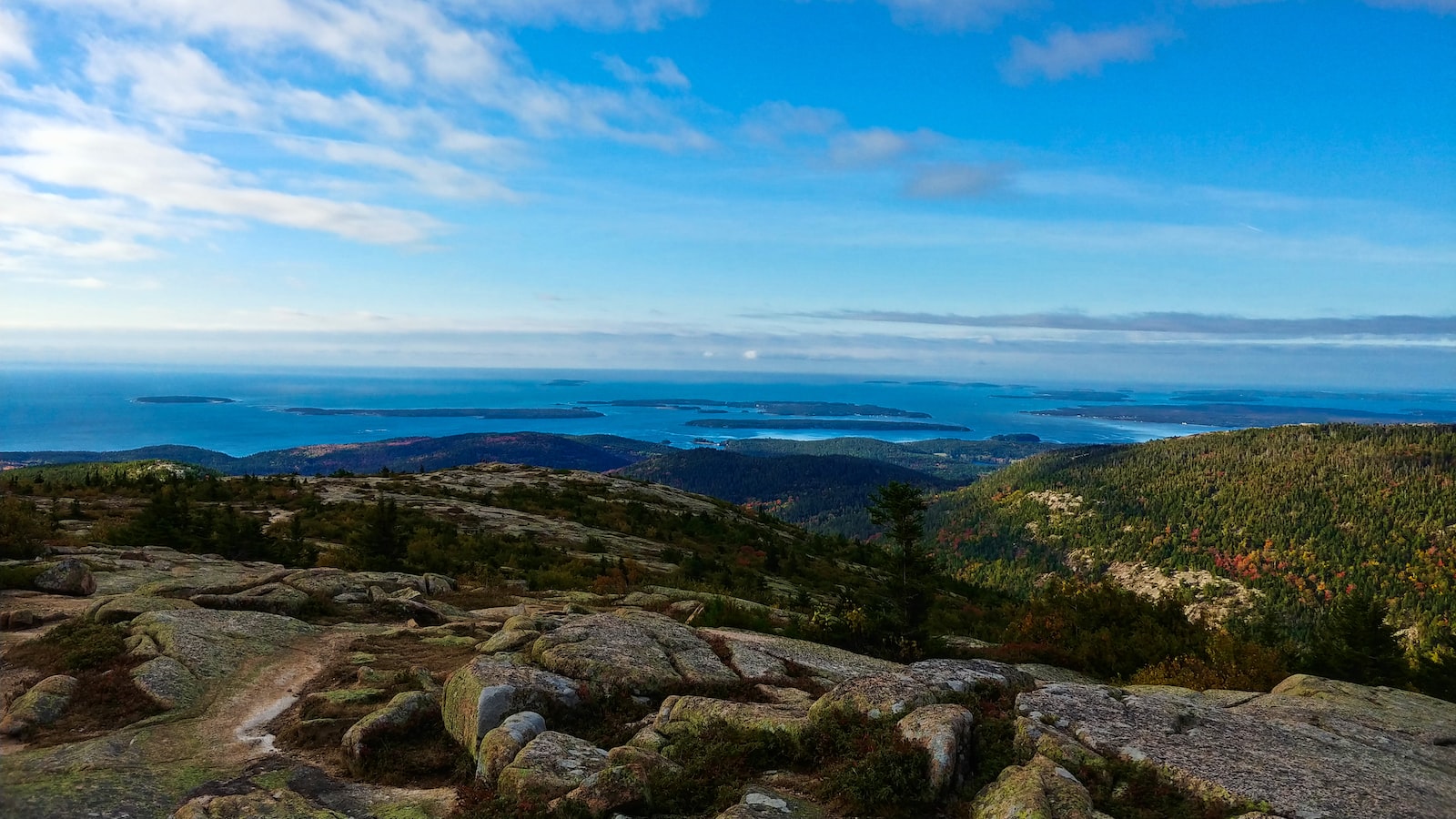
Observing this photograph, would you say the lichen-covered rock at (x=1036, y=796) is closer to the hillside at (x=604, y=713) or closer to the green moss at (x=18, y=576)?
the hillside at (x=604, y=713)

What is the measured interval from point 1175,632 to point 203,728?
28271 millimetres

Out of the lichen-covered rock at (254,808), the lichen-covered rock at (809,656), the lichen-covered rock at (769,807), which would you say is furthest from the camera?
the lichen-covered rock at (809,656)

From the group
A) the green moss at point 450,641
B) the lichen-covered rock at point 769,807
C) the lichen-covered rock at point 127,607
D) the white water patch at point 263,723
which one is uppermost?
the lichen-covered rock at point 769,807

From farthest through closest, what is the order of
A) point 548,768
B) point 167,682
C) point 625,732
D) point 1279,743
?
point 167,682 < point 625,732 < point 1279,743 < point 548,768

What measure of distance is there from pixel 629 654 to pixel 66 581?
17114 millimetres

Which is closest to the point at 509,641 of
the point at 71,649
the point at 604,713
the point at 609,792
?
the point at 604,713

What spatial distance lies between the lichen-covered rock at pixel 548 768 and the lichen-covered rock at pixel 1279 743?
632cm

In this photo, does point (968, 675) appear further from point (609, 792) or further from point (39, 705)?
point (39, 705)

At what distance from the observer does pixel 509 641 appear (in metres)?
14.1

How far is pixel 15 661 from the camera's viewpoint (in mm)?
12656

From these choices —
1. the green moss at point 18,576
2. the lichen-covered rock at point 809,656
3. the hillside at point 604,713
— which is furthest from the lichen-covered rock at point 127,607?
the lichen-covered rock at point 809,656

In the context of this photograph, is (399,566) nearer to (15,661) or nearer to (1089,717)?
(15,661)

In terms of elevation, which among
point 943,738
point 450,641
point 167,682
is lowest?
point 450,641

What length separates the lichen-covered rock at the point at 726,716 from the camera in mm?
9797
